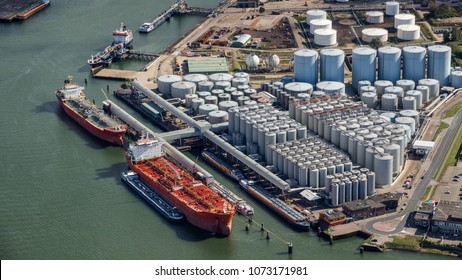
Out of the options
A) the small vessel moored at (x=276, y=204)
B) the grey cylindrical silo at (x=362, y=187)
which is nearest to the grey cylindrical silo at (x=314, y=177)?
the small vessel moored at (x=276, y=204)

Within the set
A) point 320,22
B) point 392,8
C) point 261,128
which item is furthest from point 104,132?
point 392,8

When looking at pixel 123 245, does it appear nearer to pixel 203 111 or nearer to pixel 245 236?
pixel 245 236

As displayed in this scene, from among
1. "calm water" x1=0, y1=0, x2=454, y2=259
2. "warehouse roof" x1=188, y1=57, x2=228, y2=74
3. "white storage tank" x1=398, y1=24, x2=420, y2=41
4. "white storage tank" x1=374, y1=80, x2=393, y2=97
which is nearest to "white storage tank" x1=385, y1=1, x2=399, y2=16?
"white storage tank" x1=398, y1=24, x2=420, y2=41

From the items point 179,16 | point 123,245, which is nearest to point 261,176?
point 123,245

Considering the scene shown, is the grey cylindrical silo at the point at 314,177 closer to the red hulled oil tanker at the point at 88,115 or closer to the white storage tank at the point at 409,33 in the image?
the red hulled oil tanker at the point at 88,115

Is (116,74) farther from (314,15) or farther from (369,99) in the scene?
(369,99)
